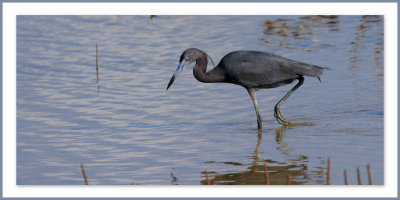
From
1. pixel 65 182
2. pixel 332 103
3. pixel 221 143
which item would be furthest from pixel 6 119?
pixel 332 103

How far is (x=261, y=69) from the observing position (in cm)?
837

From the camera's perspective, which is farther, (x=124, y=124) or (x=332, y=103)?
(x=332, y=103)

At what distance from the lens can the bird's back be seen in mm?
8359

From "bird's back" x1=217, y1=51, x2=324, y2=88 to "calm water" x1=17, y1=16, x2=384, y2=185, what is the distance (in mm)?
589

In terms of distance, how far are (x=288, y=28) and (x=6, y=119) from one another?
8.69m

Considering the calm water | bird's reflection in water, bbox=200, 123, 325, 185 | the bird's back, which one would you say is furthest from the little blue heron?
bird's reflection in water, bbox=200, 123, 325, 185

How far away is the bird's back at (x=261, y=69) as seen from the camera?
8.36 meters

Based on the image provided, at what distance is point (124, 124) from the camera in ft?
28.7

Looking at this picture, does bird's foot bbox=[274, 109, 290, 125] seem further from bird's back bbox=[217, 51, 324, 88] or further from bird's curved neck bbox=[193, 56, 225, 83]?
bird's curved neck bbox=[193, 56, 225, 83]

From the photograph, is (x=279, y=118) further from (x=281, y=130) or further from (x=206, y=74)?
(x=206, y=74)

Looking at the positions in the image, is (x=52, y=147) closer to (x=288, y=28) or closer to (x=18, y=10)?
(x=18, y=10)

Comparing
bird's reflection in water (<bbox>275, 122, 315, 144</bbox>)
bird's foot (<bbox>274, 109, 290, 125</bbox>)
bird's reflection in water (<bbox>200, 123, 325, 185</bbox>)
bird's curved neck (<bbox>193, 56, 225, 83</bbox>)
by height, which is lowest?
bird's reflection in water (<bbox>200, 123, 325, 185</bbox>)

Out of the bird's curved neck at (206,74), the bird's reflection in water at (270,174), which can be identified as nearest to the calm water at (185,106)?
the bird's reflection in water at (270,174)

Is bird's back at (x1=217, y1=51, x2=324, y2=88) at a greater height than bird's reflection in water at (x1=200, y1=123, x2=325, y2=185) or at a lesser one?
greater
